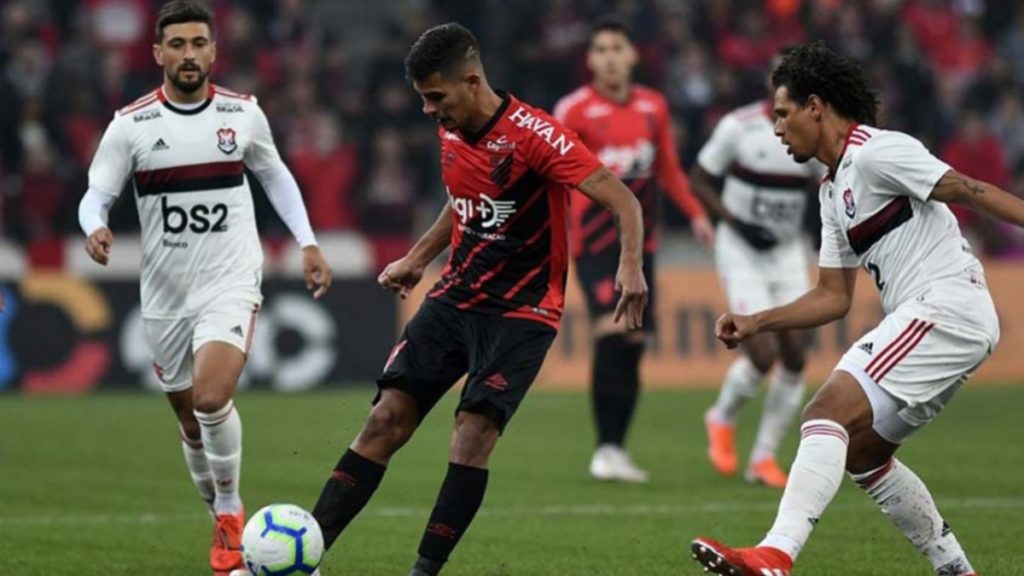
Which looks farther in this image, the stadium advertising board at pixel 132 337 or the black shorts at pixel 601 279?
the stadium advertising board at pixel 132 337

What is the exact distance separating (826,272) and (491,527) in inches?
129

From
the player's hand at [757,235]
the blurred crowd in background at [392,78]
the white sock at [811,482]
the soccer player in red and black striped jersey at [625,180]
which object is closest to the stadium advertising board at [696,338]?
the blurred crowd in background at [392,78]

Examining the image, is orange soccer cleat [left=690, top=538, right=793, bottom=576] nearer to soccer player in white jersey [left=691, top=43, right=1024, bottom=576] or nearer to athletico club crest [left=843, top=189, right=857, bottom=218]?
soccer player in white jersey [left=691, top=43, right=1024, bottom=576]

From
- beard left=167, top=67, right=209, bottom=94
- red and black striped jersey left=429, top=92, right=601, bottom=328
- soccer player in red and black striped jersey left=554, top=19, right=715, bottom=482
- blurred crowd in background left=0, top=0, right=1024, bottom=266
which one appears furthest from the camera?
blurred crowd in background left=0, top=0, right=1024, bottom=266

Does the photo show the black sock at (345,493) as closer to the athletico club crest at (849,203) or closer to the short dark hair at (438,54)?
the short dark hair at (438,54)

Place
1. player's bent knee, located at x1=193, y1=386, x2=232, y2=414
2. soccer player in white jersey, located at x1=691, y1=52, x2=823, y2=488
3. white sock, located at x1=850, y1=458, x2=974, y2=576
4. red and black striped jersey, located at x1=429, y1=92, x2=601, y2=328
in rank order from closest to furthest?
white sock, located at x1=850, y1=458, x2=974, y2=576, red and black striped jersey, located at x1=429, y1=92, x2=601, y2=328, player's bent knee, located at x1=193, y1=386, x2=232, y2=414, soccer player in white jersey, located at x1=691, y1=52, x2=823, y2=488

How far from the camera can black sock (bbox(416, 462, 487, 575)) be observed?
25.1ft

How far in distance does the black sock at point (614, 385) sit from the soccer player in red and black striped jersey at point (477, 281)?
180 inches

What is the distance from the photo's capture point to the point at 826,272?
786cm

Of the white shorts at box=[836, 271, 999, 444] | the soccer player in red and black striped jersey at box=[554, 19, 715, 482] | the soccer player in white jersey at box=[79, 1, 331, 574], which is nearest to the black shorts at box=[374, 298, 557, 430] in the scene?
the soccer player in white jersey at box=[79, 1, 331, 574]

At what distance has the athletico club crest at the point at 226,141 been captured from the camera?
915 centimetres

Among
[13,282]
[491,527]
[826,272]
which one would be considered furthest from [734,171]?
[13,282]

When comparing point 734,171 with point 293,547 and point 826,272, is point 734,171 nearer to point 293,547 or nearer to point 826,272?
point 826,272

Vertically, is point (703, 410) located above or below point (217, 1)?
below
